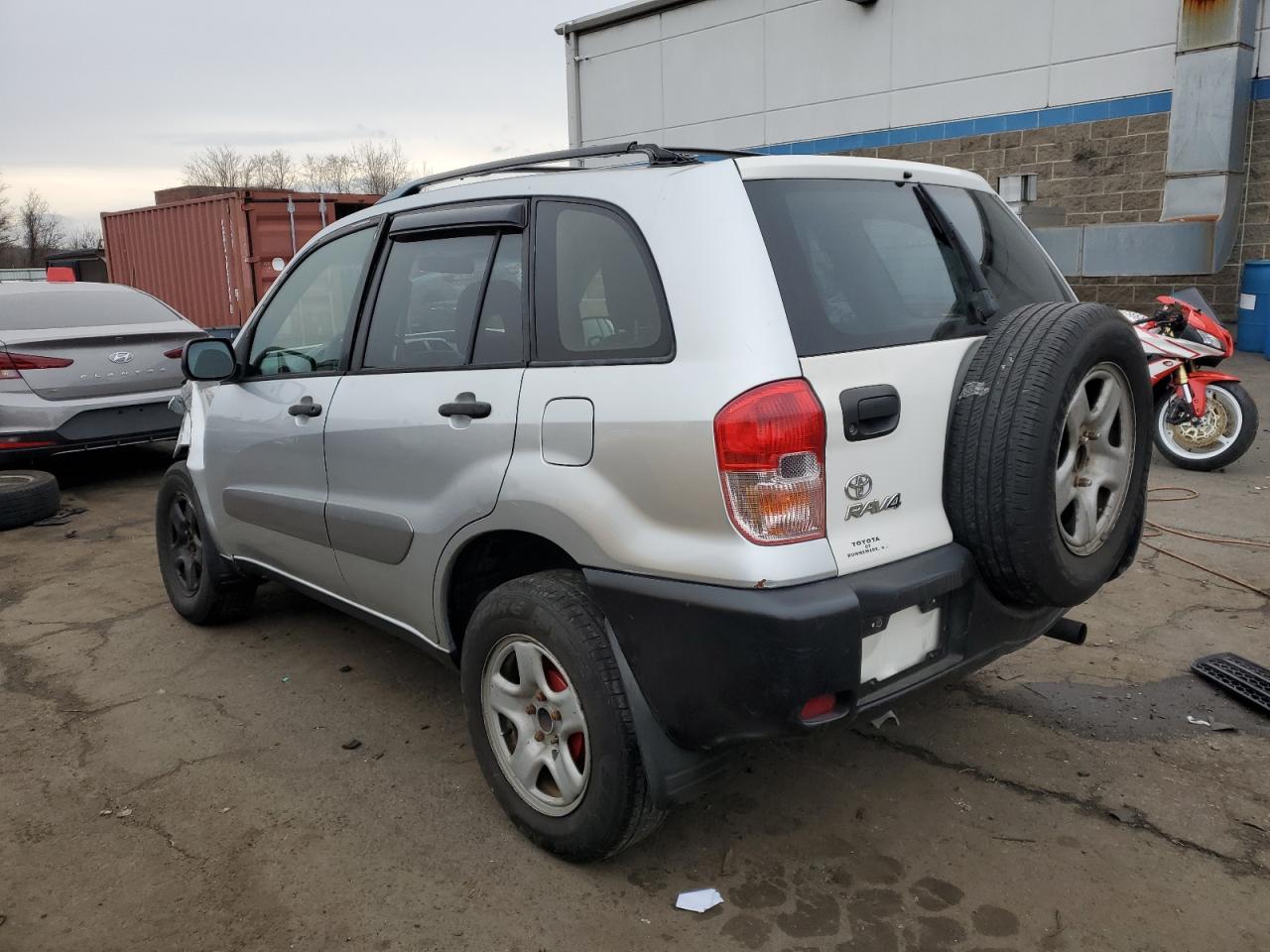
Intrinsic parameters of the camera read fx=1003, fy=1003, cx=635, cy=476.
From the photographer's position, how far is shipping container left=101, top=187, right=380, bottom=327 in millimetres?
13969

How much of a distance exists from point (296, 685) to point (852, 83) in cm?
1311

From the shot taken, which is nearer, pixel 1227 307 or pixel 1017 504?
pixel 1017 504

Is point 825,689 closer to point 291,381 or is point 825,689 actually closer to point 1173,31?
point 291,381

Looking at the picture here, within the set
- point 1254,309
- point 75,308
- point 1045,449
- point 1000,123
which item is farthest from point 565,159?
point 1000,123

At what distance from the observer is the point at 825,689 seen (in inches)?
89.4

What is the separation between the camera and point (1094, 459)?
282cm

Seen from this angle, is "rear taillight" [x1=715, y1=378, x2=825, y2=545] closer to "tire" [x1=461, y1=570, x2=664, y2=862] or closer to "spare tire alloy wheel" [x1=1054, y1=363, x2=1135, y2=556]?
"tire" [x1=461, y1=570, x2=664, y2=862]

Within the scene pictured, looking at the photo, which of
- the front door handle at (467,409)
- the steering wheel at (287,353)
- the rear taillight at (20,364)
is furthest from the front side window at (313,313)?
the rear taillight at (20,364)

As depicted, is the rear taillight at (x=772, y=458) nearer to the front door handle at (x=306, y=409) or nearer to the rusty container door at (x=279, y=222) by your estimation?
the front door handle at (x=306, y=409)

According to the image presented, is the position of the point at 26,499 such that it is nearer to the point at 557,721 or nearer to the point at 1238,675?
the point at 557,721

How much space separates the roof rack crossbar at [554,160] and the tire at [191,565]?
72.9 inches

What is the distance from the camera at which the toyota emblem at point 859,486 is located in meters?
2.36

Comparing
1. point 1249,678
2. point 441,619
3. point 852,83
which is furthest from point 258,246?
point 1249,678

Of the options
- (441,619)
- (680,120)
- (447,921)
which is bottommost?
(447,921)
